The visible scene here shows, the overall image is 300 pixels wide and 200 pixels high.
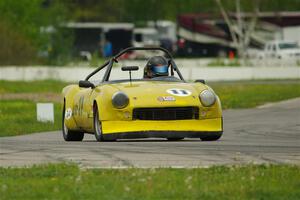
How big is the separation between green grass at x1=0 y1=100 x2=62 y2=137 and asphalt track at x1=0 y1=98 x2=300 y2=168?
5.90 ft

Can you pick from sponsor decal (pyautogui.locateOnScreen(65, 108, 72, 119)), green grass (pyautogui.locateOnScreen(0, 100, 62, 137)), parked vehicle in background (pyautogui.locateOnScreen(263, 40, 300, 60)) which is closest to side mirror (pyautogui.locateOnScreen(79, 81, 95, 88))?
sponsor decal (pyautogui.locateOnScreen(65, 108, 72, 119))

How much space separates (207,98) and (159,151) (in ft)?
6.61

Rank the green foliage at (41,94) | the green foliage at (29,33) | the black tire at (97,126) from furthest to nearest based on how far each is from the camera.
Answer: the green foliage at (29,33) → the green foliage at (41,94) → the black tire at (97,126)

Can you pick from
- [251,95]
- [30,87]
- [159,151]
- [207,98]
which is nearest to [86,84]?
[207,98]

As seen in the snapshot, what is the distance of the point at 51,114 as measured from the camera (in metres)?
23.7

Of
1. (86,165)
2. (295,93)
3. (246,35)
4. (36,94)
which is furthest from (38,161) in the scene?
(246,35)

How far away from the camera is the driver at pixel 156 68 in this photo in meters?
17.1

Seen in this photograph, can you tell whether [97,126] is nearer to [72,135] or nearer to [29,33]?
[72,135]

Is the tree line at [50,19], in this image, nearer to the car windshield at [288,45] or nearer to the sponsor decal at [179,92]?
the car windshield at [288,45]

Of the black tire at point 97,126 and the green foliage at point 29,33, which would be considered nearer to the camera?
the black tire at point 97,126

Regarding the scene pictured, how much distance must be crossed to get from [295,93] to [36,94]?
8333 millimetres

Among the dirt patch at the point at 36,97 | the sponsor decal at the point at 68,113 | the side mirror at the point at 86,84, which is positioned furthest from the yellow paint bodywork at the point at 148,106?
the dirt patch at the point at 36,97

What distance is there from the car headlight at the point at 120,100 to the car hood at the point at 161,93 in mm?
69

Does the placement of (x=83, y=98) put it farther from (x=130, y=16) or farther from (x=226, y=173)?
(x=130, y=16)
